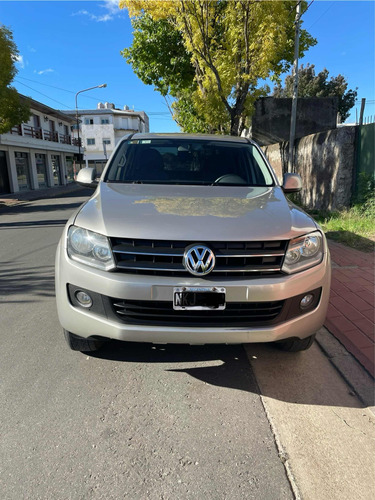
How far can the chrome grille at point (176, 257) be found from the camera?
7.04 ft

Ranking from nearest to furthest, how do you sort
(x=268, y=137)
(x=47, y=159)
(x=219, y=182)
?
(x=219, y=182), (x=268, y=137), (x=47, y=159)

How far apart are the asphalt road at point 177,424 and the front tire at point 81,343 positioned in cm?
16

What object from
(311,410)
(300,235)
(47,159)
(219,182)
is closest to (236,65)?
(219,182)

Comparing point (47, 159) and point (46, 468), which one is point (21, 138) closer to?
point (47, 159)

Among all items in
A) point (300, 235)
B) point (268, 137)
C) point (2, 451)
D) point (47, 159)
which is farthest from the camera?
point (47, 159)

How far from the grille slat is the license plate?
0.14 ft

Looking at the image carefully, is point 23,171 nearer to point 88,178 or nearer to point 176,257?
point 88,178

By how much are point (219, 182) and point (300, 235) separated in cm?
121

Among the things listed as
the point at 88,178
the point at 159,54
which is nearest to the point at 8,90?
the point at 159,54

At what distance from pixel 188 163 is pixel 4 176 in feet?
77.7

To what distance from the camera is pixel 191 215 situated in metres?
2.32

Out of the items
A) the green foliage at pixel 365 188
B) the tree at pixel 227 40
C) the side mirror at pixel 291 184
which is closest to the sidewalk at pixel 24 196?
the tree at pixel 227 40

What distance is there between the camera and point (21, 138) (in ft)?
79.9

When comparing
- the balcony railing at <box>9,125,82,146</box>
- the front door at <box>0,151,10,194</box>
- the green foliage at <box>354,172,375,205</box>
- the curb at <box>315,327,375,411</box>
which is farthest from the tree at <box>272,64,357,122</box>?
the curb at <box>315,327,375,411</box>
